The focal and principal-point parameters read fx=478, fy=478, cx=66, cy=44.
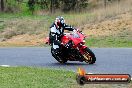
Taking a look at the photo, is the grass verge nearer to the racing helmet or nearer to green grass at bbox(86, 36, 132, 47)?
the racing helmet

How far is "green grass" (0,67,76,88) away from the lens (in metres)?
10.1

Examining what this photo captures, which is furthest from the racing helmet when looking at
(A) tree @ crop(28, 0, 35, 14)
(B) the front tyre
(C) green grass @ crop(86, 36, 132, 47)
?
(A) tree @ crop(28, 0, 35, 14)

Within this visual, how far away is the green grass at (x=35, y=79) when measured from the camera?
1013 centimetres

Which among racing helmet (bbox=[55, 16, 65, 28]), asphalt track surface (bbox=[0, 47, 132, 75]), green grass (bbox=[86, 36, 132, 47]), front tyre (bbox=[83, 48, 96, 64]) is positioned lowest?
green grass (bbox=[86, 36, 132, 47])

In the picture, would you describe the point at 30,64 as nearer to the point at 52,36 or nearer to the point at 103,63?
the point at 52,36

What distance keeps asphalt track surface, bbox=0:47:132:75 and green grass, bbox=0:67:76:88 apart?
1.73m

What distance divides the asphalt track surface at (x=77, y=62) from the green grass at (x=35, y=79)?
5.68ft

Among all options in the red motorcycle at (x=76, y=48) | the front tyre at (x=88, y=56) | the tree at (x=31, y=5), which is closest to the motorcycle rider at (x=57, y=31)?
the red motorcycle at (x=76, y=48)

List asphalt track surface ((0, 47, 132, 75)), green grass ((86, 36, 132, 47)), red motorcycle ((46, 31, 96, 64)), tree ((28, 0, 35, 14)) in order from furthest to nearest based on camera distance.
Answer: tree ((28, 0, 35, 14))
green grass ((86, 36, 132, 47))
red motorcycle ((46, 31, 96, 64))
asphalt track surface ((0, 47, 132, 75))

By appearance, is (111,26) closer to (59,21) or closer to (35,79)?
(59,21)

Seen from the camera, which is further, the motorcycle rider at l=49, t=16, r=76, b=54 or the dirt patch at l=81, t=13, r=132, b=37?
the dirt patch at l=81, t=13, r=132, b=37

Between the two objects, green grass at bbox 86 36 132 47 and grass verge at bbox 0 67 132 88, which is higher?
grass verge at bbox 0 67 132 88

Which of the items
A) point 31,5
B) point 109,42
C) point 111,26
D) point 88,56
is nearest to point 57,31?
point 88,56

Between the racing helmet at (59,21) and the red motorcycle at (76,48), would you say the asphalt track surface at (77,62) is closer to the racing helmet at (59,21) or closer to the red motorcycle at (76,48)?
the red motorcycle at (76,48)
